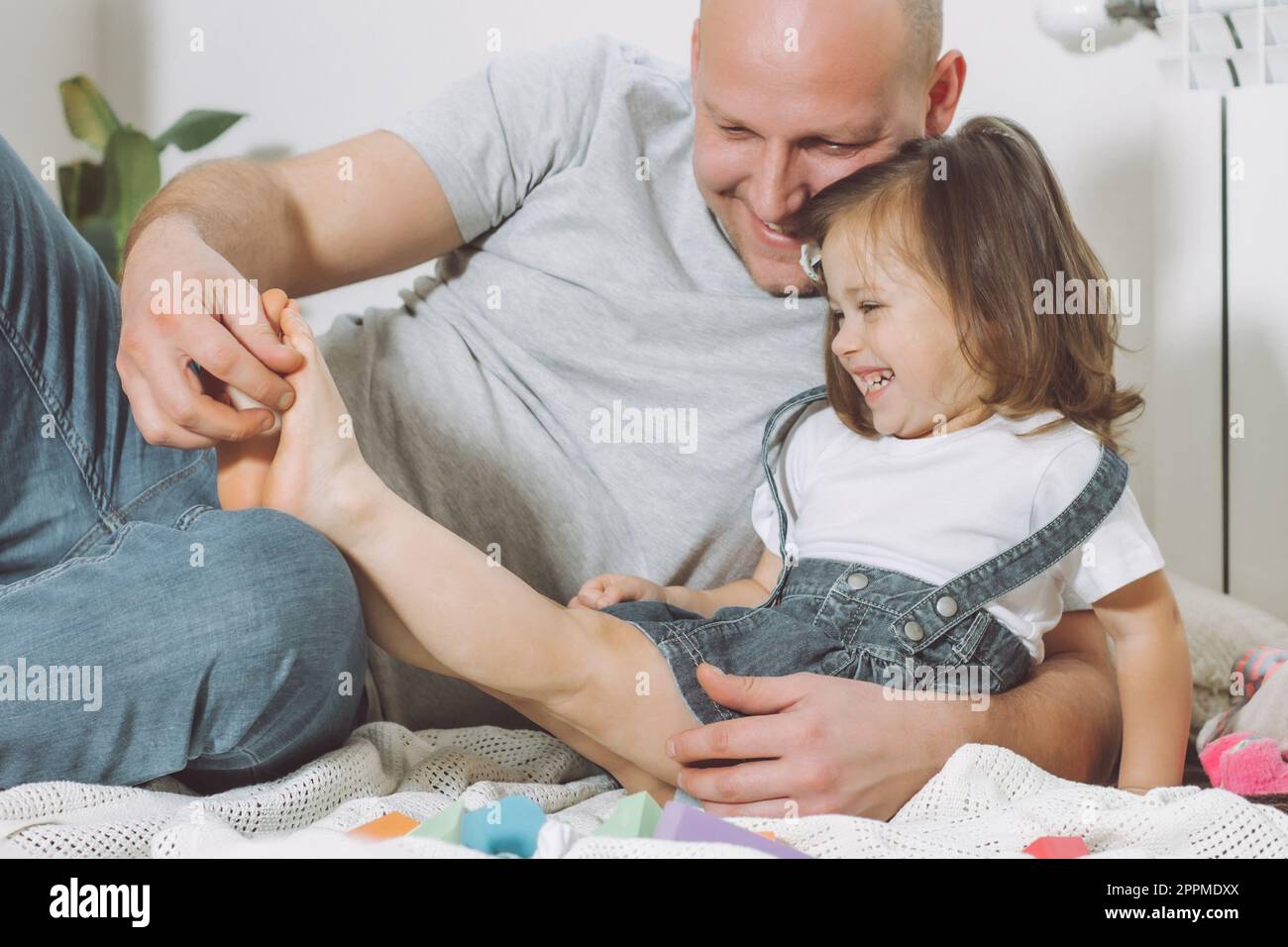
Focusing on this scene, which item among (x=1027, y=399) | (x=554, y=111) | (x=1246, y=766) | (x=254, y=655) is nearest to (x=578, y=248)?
(x=554, y=111)

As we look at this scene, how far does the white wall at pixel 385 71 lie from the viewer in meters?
1.63

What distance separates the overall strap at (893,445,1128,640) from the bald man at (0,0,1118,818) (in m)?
0.11

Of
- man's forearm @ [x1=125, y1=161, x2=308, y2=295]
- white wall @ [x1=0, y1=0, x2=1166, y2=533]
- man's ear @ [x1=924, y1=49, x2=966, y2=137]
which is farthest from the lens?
→ white wall @ [x1=0, y1=0, x2=1166, y2=533]

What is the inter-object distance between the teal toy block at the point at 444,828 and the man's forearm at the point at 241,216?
0.57m

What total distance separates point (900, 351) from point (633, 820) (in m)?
0.50

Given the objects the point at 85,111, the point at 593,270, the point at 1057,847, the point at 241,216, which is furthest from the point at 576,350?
the point at 85,111

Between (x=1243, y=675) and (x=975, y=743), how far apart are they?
20.3 inches

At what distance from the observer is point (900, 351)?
3.14 ft

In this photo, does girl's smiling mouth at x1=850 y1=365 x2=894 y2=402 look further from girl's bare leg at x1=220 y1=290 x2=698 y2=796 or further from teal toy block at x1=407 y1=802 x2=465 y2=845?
teal toy block at x1=407 y1=802 x2=465 y2=845

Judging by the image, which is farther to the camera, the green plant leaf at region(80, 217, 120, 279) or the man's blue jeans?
the green plant leaf at region(80, 217, 120, 279)

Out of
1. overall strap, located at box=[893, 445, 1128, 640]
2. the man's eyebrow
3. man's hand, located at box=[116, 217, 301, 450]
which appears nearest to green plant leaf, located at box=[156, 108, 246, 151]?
the man's eyebrow

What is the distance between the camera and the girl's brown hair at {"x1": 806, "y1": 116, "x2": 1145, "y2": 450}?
955 millimetres

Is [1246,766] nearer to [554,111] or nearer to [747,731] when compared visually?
[747,731]

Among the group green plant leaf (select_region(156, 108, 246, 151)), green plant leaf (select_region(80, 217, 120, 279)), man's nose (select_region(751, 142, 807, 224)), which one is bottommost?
green plant leaf (select_region(80, 217, 120, 279))
